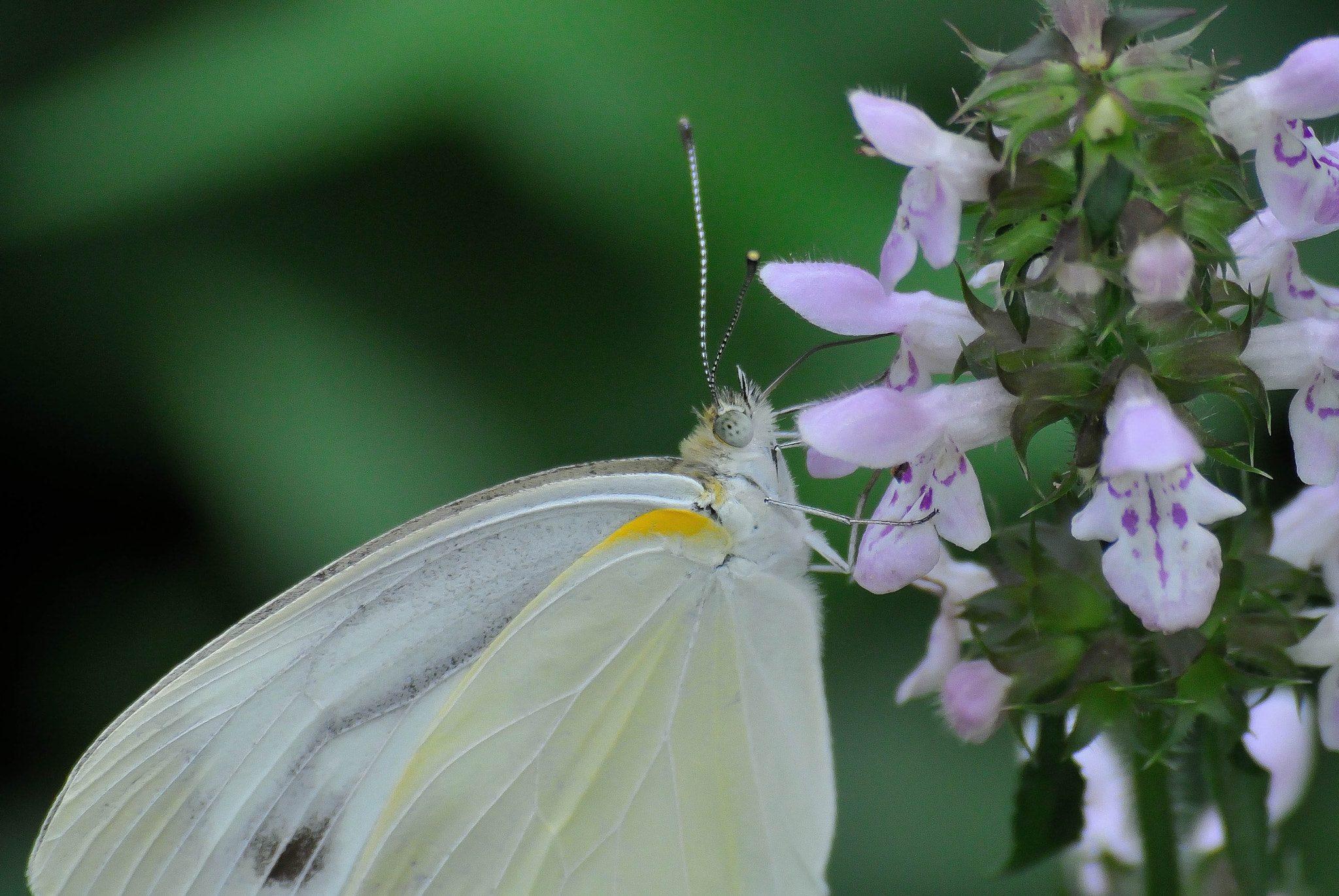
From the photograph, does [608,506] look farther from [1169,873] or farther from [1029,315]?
[1169,873]

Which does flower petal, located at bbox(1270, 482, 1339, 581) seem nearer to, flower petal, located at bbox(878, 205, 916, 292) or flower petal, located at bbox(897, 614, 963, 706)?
flower petal, located at bbox(897, 614, 963, 706)

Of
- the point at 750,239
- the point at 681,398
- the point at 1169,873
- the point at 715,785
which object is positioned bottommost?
the point at 1169,873

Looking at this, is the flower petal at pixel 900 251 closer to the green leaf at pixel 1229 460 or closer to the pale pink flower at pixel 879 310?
the pale pink flower at pixel 879 310

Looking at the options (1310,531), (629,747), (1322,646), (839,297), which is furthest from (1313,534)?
(629,747)

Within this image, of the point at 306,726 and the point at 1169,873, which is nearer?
the point at 1169,873

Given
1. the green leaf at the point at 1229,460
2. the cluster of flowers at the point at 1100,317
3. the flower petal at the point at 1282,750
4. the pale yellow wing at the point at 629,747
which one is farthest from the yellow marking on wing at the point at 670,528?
the flower petal at the point at 1282,750

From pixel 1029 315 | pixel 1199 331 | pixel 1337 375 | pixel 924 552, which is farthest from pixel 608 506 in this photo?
pixel 1337 375

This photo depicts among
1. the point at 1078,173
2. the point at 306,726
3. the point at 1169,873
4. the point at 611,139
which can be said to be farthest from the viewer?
the point at 611,139

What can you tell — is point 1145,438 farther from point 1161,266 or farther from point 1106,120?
point 1106,120
